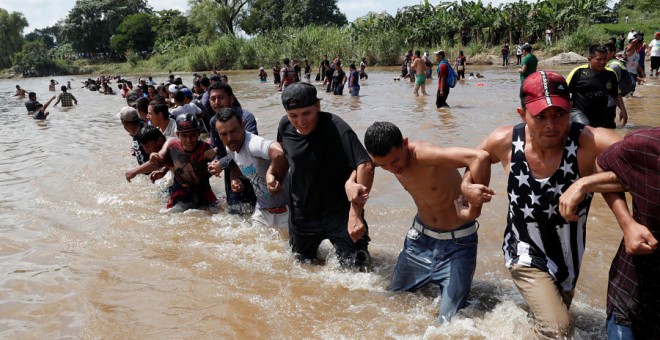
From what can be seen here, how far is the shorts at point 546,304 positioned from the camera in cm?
272

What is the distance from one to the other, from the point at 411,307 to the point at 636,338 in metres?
1.61

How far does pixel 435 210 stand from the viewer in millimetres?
3293

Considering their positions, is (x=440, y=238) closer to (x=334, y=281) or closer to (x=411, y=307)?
(x=411, y=307)

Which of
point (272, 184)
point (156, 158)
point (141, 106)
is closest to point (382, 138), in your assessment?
point (272, 184)

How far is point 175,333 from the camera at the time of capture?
3537 millimetres

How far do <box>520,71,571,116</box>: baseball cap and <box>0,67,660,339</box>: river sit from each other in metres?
1.40

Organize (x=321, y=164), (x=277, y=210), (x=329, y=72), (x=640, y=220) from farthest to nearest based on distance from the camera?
(x=329, y=72) → (x=277, y=210) → (x=321, y=164) → (x=640, y=220)

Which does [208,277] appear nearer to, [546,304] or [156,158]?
[156,158]

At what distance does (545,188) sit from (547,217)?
0.16 meters

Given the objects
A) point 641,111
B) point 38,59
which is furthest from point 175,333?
point 38,59

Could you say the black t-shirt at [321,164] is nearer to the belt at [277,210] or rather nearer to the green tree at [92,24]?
the belt at [277,210]

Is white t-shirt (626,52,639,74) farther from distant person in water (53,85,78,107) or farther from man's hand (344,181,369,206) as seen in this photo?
distant person in water (53,85,78,107)

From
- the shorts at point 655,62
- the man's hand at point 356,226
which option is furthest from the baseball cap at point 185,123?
the shorts at point 655,62

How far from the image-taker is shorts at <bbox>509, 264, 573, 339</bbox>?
2.72 meters
